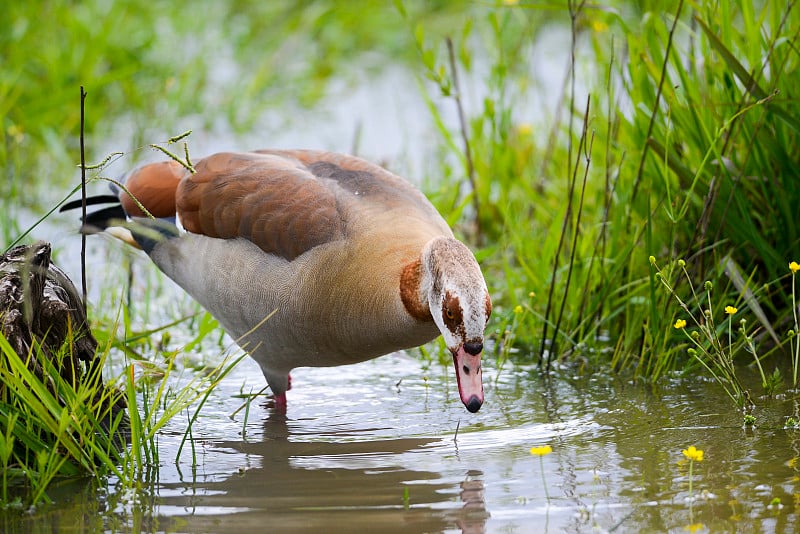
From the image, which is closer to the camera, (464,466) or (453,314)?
(453,314)

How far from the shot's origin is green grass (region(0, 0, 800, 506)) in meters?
4.30

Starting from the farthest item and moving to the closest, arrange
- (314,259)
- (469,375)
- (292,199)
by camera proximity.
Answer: (292,199)
(314,259)
(469,375)

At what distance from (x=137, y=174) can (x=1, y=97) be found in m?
2.30

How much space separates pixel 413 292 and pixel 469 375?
1.16 ft

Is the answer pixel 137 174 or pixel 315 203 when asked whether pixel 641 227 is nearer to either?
pixel 315 203

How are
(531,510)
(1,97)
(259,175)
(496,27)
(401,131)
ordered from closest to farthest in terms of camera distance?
(531,510), (259,175), (496,27), (1,97), (401,131)

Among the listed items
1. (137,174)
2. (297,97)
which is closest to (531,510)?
(137,174)

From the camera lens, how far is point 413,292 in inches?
144

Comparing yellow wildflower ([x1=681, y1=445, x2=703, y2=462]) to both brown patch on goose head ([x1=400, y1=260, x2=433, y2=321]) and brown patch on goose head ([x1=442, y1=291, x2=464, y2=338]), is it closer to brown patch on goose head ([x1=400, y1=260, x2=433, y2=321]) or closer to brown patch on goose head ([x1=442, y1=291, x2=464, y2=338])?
brown patch on goose head ([x1=442, y1=291, x2=464, y2=338])

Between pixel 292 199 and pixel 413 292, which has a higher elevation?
pixel 292 199

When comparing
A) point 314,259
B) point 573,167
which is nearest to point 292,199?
point 314,259

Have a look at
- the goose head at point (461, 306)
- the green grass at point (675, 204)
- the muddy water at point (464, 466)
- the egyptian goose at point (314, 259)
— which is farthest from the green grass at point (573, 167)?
the goose head at point (461, 306)

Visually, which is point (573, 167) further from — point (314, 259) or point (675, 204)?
point (314, 259)

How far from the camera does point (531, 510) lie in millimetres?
3143
